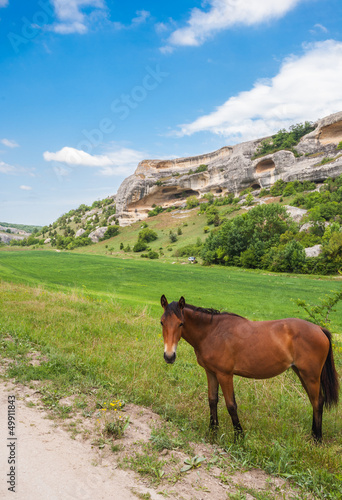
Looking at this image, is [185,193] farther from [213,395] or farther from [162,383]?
[213,395]

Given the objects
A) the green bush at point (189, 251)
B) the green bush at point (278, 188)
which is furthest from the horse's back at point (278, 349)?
the green bush at point (278, 188)

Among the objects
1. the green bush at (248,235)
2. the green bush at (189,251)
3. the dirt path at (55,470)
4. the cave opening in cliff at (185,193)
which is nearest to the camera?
the dirt path at (55,470)

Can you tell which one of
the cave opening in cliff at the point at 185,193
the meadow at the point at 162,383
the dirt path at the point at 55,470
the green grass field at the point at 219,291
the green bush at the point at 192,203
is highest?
the cave opening in cliff at the point at 185,193

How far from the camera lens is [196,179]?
4545 inches

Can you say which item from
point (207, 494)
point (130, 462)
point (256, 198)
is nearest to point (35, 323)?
point (130, 462)

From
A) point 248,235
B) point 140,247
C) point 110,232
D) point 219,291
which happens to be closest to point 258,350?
point 219,291

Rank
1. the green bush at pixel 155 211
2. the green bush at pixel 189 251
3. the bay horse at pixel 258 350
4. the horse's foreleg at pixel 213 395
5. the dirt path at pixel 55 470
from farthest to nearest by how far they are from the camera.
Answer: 1. the green bush at pixel 155 211
2. the green bush at pixel 189 251
3. the horse's foreleg at pixel 213 395
4. the bay horse at pixel 258 350
5. the dirt path at pixel 55 470

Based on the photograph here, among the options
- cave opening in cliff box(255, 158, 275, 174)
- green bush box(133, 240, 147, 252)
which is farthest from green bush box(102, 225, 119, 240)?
Result: cave opening in cliff box(255, 158, 275, 174)

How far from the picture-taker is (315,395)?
4516 mm

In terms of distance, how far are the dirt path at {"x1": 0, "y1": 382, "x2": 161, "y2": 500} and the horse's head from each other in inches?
57.7

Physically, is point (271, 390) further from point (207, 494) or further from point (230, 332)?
point (207, 494)

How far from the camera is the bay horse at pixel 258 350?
443 cm

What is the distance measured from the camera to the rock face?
83.6m

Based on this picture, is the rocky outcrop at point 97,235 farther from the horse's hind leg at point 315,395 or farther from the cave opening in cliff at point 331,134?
the horse's hind leg at point 315,395
